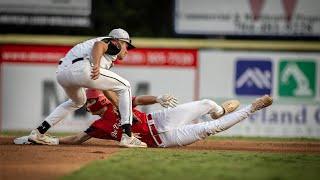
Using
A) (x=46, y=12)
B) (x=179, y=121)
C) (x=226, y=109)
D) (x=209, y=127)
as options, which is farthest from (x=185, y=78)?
(x=209, y=127)

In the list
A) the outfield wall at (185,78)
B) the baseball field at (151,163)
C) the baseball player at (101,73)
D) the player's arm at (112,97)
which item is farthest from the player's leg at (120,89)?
the outfield wall at (185,78)

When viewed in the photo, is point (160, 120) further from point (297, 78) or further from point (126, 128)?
point (297, 78)

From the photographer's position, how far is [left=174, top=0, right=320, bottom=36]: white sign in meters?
13.9

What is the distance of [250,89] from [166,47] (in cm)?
160

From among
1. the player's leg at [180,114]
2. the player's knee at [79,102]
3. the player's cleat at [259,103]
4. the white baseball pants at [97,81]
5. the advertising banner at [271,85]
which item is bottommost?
the advertising banner at [271,85]

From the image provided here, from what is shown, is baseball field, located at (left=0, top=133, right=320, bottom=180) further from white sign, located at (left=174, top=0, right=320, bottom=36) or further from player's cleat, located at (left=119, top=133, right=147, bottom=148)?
white sign, located at (left=174, top=0, right=320, bottom=36)

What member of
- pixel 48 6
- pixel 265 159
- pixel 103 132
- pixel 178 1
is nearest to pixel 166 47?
pixel 178 1

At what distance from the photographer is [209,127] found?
27.1 feet

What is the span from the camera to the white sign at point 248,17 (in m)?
13.9

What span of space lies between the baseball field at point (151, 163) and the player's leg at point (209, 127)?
13 centimetres

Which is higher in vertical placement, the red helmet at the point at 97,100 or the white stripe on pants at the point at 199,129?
the red helmet at the point at 97,100

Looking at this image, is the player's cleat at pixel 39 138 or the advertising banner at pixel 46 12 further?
the advertising banner at pixel 46 12

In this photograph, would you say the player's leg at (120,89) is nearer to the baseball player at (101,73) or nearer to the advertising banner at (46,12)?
the baseball player at (101,73)

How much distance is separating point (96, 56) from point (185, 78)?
20.4ft
